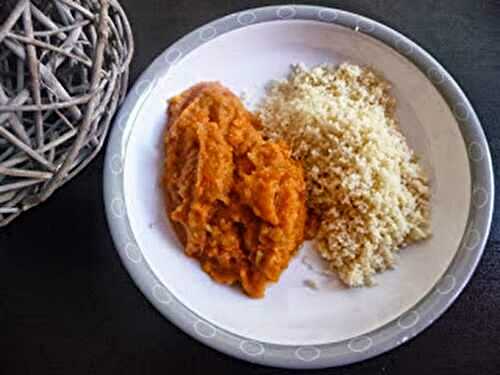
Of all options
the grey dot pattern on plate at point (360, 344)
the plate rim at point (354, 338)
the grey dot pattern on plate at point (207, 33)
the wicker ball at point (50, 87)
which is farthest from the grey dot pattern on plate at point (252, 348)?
the grey dot pattern on plate at point (207, 33)

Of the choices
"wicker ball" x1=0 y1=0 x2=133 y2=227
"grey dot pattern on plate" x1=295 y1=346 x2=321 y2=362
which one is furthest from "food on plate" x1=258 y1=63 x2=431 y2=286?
"wicker ball" x1=0 y1=0 x2=133 y2=227

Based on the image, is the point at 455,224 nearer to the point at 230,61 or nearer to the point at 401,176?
the point at 401,176

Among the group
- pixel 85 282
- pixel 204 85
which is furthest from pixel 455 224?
pixel 85 282

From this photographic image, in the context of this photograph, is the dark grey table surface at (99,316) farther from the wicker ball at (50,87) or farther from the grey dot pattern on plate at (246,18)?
the grey dot pattern on plate at (246,18)

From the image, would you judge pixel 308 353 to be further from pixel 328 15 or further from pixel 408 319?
pixel 328 15

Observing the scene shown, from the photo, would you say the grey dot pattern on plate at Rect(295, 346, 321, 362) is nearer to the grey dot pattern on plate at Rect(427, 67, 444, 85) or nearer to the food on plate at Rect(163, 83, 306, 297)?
the food on plate at Rect(163, 83, 306, 297)

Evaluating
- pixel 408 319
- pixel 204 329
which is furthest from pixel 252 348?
pixel 408 319
